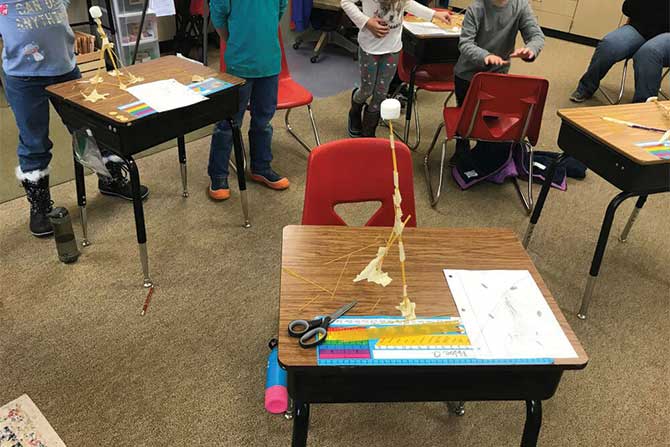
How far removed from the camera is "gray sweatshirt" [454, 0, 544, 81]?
2.60 metres

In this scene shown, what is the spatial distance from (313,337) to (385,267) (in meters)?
0.30

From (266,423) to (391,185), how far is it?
0.83m

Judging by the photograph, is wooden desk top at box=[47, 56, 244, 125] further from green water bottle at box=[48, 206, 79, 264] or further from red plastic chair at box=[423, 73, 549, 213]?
red plastic chair at box=[423, 73, 549, 213]

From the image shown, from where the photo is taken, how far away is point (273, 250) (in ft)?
7.80

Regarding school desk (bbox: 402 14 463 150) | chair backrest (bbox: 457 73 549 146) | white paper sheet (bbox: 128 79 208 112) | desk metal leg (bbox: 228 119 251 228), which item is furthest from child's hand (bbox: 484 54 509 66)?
white paper sheet (bbox: 128 79 208 112)

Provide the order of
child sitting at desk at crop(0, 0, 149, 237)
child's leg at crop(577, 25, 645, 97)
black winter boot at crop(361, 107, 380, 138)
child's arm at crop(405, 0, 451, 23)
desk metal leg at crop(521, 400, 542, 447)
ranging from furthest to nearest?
1. child's leg at crop(577, 25, 645, 97)
2. black winter boot at crop(361, 107, 380, 138)
3. child's arm at crop(405, 0, 451, 23)
4. child sitting at desk at crop(0, 0, 149, 237)
5. desk metal leg at crop(521, 400, 542, 447)

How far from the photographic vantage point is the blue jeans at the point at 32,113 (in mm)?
2039

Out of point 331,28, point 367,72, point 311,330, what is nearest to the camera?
point 311,330

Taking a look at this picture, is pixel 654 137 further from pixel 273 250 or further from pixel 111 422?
pixel 111 422

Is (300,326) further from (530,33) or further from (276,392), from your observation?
(530,33)

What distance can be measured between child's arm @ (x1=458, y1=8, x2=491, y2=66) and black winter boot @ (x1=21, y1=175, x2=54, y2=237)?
6.68 ft

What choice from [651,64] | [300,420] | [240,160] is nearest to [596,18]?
[651,64]

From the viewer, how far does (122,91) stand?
1961mm

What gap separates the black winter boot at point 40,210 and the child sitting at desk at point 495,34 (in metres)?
2.06
